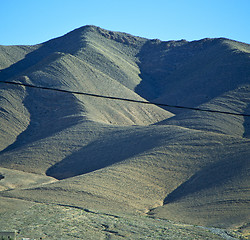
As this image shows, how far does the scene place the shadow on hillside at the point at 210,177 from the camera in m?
39.3

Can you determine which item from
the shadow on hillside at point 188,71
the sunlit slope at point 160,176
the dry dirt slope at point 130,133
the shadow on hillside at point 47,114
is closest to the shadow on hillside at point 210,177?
the sunlit slope at point 160,176

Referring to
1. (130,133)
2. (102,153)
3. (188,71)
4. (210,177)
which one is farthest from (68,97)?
(188,71)

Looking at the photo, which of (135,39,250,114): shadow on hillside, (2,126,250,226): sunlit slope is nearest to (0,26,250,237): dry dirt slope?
(2,126,250,226): sunlit slope

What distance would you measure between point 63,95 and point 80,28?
52.8 meters

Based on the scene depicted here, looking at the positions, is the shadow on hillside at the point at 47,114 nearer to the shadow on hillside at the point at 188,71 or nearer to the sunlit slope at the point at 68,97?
the sunlit slope at the point at 68,97

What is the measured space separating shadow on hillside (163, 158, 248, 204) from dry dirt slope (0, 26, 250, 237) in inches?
5.0

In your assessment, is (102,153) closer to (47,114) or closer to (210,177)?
(210,177)

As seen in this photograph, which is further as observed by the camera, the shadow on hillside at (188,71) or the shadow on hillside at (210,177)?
the shadow on hillside at (188,71)

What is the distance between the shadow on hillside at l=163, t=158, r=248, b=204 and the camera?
3929cm

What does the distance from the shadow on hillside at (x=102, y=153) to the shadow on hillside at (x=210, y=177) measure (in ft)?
30.6

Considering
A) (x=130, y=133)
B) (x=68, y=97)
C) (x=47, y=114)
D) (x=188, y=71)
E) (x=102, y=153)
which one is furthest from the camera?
(x=188, y=71)

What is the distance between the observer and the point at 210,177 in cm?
4097

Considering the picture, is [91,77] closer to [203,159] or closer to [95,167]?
[95,167]

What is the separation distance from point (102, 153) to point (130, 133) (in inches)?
222
